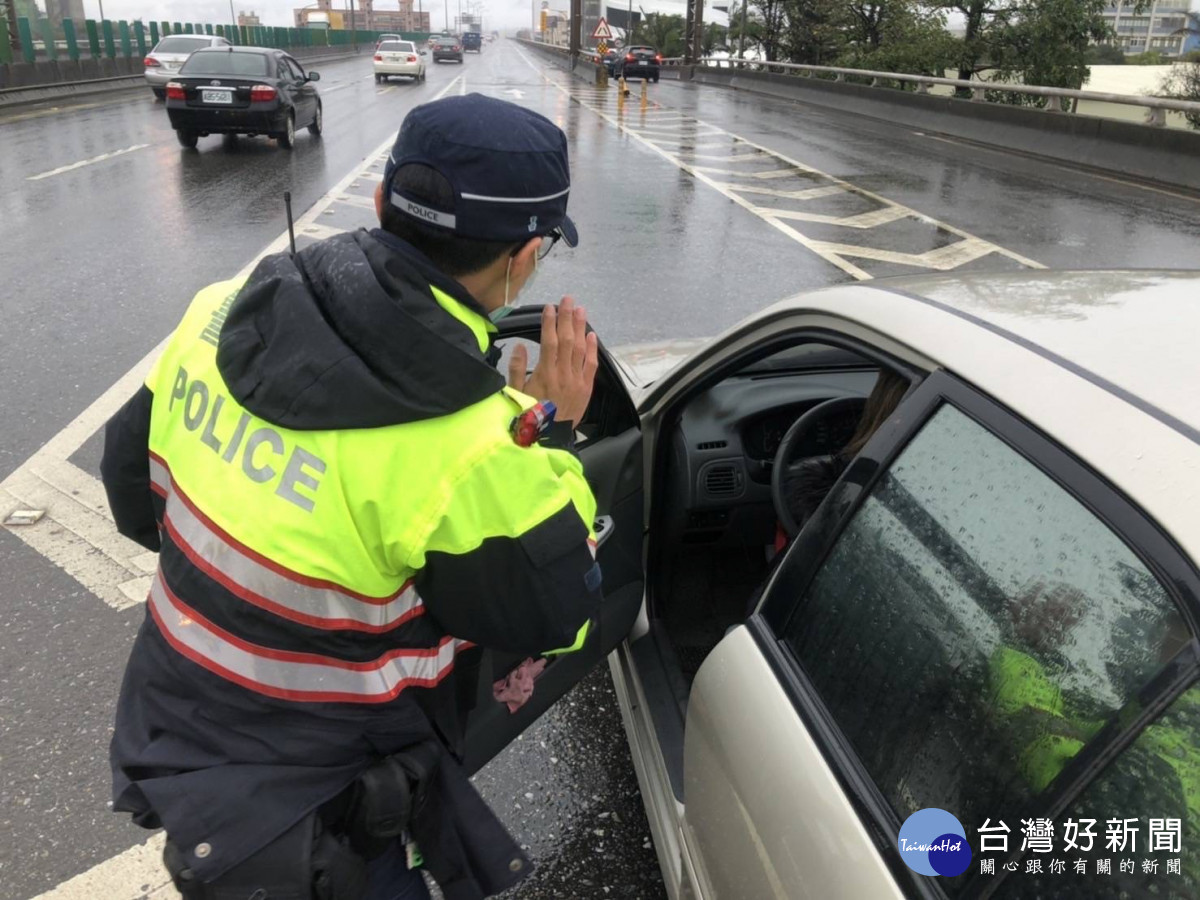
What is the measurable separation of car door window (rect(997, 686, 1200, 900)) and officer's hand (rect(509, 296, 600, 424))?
37.4 inches

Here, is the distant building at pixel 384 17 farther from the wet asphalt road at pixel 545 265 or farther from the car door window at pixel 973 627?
the car door window at pixel 973 627

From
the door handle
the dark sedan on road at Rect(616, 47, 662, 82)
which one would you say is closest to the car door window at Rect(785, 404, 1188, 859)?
the door handle

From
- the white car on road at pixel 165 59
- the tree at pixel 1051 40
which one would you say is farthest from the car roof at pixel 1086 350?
the tree at pixel 1051 40

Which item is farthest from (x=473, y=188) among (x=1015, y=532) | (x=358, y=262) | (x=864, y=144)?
(x=864, y=144)

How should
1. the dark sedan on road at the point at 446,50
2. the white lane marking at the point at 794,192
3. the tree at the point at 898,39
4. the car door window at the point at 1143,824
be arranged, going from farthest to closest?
the dark sedan on road at the point at 446,50, the tree at the point at 898,39, the white lane marking at the point at 794,192, the car door window at the point at 1143,824

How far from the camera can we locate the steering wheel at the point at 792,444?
2.49 m

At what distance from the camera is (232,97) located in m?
14.8

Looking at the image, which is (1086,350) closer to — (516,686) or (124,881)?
(516,686)

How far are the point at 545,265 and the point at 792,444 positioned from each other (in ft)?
20.6

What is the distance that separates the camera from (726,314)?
7.25m

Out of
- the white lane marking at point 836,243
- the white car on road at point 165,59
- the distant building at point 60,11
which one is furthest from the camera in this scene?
the distant building at point 60,11

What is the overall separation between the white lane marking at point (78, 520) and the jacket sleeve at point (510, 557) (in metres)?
2.62

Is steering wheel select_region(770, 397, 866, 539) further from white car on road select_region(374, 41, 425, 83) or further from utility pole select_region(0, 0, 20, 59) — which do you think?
white car on road select_region(374, 41, 425, 83)

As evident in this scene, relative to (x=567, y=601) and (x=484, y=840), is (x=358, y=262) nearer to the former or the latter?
(x=567, y=601)
